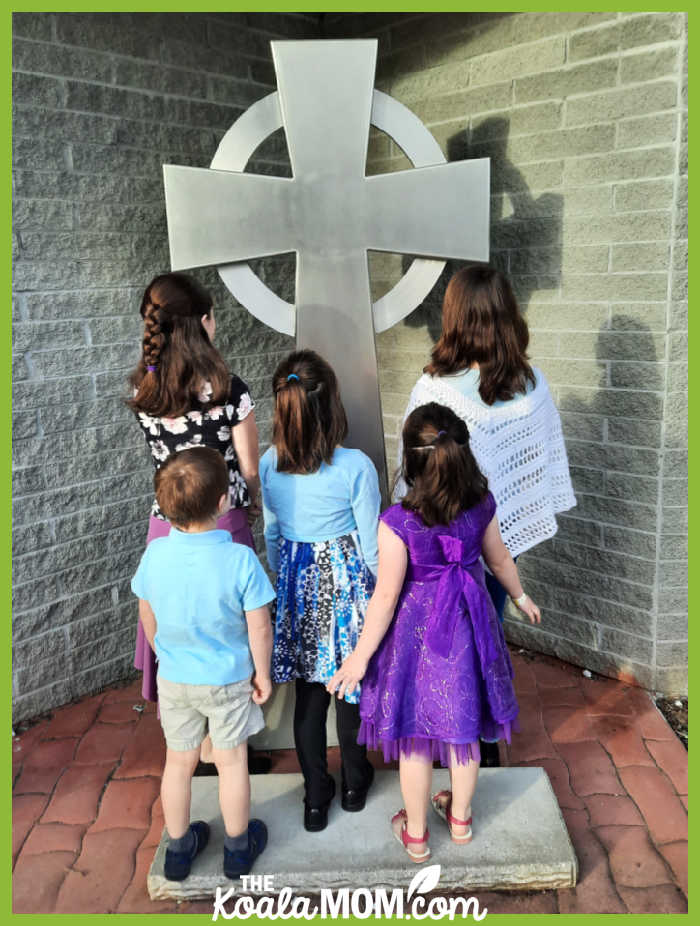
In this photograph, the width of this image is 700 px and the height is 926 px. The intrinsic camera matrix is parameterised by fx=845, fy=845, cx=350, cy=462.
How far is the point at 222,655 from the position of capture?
6.77 ft

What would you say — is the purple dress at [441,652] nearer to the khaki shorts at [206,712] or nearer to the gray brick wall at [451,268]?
the khaki shorts at [206,712]

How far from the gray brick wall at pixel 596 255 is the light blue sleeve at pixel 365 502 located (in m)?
1.24

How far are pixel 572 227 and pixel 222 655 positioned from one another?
202 centimetres

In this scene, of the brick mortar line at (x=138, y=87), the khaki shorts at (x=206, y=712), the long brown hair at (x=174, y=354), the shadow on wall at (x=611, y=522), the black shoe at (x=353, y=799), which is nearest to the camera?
the khaki shorts at (x=206, y=712)

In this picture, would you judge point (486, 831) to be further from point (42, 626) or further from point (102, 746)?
point (42, 626)

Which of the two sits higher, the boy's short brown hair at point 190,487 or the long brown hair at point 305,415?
the long brown hair at point 305,415

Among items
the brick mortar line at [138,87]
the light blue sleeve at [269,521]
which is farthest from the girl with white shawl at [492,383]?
the brick mortar line at [138,87]

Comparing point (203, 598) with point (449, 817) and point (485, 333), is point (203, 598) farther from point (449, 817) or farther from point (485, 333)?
point (485, 333)

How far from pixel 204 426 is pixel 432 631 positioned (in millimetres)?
853

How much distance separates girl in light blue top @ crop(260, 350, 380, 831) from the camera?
2.25m

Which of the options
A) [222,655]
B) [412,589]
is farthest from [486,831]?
[222,655]

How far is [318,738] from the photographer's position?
239 centimetres

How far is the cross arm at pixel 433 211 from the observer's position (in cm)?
277

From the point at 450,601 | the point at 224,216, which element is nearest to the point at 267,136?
the point at 224,216
